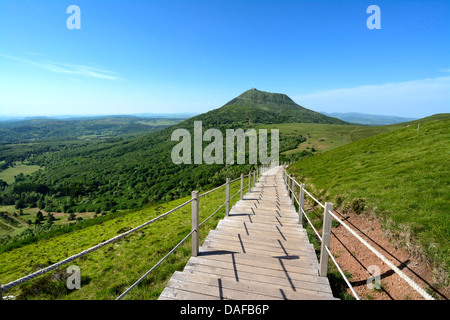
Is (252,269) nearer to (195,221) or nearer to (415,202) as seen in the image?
(195,221)

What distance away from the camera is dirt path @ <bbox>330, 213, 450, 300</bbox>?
4.00 metres

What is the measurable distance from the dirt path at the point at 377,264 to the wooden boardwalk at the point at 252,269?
1212 millimetres

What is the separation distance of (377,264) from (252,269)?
11.0ft

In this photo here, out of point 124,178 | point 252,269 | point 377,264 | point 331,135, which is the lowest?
point 124,178

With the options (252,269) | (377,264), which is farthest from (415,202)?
(252,269)

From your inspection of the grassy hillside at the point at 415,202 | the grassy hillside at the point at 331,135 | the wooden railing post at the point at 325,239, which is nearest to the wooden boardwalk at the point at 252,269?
the wooden railing post at the point at 325,239

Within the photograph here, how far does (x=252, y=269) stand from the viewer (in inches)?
160

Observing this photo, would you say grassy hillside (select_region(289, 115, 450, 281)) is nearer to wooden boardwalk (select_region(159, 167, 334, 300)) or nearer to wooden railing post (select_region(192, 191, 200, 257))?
wooden boardwalk (select_region(159, 167, 334, 300))

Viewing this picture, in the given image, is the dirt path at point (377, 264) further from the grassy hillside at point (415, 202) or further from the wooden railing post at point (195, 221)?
the wooden railing post at point (195, 221)

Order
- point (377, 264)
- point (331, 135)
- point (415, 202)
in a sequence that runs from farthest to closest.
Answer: point (331, 135) → point (415, 202) → point (377, 264)

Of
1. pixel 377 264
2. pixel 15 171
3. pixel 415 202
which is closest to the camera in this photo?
pixel 377 264

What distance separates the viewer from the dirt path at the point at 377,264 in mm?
4004

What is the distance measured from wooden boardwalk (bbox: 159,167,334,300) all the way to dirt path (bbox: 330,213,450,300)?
1212mm
